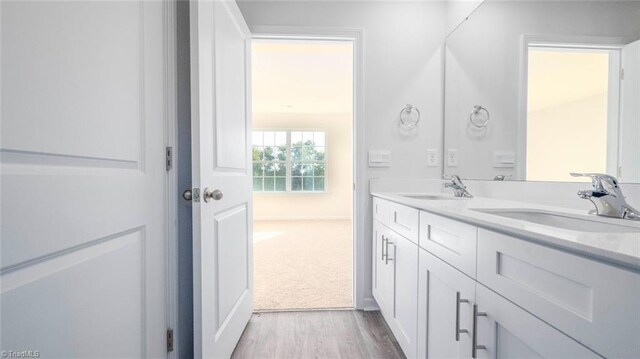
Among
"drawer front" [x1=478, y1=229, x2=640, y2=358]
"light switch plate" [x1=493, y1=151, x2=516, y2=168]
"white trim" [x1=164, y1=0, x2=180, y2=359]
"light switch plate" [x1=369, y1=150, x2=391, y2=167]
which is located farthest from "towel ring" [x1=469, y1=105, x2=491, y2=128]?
"white trim" [x1=164, y1=0, x2=180, y2=359]

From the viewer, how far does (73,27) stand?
0.65m

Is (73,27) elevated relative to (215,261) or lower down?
elevated

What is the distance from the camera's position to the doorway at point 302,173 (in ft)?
7.44

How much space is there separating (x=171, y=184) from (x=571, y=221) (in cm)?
151

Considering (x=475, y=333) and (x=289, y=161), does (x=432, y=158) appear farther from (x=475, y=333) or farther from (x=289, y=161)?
(x=289, y=161)

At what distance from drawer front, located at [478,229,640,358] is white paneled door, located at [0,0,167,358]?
3.62ft

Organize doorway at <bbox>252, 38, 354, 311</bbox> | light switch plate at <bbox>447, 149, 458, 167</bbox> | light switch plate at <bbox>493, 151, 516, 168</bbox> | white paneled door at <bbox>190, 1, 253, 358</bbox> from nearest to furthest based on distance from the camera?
white paneled door at <bbox>190, 1, 253, 358</bbox> < light switch plate at <bbox>493, 151, 516, 168</bbox> < light switch plate at <bbox>447, 149, 458, 167</bbox> < doorway at <bbox>252, 38, 354, 311</bbox>

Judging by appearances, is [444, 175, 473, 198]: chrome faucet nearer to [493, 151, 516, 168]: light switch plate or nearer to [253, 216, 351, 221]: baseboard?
[493, 151, 516, 168]: light switch plate

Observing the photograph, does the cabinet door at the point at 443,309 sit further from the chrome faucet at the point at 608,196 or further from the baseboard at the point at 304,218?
the baseboard at the point at 304,218

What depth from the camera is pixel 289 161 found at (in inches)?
226

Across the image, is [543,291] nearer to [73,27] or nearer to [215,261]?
[215,261]

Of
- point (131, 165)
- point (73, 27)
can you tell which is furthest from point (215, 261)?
point (73, 27)

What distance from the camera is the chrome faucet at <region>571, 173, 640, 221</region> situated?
800 mm

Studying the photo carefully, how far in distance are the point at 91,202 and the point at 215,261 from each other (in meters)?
0.60
